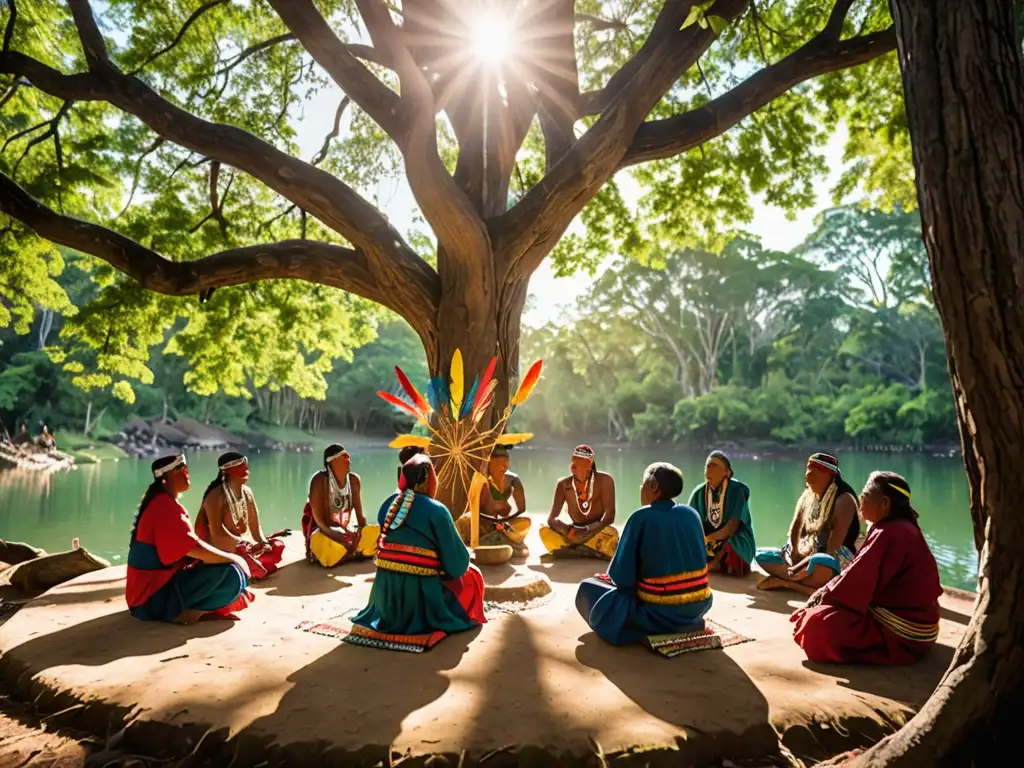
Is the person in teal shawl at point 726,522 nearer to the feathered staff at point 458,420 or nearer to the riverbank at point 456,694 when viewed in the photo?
the riverbank at point 456,694

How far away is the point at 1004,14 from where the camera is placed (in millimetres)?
2133

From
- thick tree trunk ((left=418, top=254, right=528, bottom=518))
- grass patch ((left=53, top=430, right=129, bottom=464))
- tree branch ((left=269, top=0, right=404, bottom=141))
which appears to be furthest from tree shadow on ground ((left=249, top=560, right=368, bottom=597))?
grass patch ((left=53, top=430, right=129, bottom=464))

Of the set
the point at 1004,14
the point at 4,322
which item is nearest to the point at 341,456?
the point at 1004,14

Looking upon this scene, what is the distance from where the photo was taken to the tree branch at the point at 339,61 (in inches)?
249

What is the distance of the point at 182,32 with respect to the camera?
7.80 m

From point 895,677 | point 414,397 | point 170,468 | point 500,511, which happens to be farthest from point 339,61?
point 895,677

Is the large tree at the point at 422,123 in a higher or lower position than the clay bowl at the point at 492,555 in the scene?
higher

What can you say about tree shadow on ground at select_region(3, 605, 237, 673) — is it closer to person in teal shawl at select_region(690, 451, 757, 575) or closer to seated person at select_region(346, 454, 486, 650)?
seated person at select_region(346, 454, 486, 650)

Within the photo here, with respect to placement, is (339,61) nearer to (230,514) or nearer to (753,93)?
(753,93)

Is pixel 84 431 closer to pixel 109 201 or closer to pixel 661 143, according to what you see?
pixel 109 201

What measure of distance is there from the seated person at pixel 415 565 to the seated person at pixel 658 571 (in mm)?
1003

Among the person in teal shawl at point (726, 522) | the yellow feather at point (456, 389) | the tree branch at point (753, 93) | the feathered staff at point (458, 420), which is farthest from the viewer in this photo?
the tree branch at point (753, 93)

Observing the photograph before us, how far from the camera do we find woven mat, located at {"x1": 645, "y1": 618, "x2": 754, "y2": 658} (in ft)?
12.2

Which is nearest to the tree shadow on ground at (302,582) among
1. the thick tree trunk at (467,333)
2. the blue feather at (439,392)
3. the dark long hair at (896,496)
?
the thick tree trunk at (467,333)
